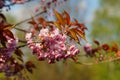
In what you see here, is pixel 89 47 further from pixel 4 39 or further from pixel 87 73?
pixel 87 73

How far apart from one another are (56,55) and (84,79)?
71.4ft

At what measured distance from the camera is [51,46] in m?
2.69

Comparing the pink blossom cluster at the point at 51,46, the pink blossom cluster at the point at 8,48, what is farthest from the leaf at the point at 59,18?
the pink blossom cluster at the point at 8,48

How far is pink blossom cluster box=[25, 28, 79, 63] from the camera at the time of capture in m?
2.66

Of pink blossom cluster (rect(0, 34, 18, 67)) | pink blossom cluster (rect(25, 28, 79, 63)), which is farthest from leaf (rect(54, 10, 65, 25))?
pink blossom cluster (rect(0, 34, 18, 67))

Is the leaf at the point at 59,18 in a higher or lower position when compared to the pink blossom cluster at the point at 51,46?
higher

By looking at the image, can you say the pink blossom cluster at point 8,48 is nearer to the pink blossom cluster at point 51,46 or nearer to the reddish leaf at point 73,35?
the pink blossom cluster at point 51,46

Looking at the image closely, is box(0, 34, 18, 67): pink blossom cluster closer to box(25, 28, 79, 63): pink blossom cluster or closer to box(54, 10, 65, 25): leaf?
box(25, 28, 79, 63): pink blossom cluster

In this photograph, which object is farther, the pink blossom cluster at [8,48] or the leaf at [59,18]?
the pink blossom cluster at [8,48]

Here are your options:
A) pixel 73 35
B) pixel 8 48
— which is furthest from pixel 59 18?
pixel 8 48

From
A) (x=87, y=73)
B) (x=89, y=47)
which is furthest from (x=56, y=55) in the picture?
(x=87, y=73)

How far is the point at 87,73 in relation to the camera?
24375 mm

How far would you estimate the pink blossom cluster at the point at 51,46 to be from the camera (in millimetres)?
2664

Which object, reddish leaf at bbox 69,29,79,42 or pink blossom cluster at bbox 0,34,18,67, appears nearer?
reddish leaf at bbox 69,29,79,42
